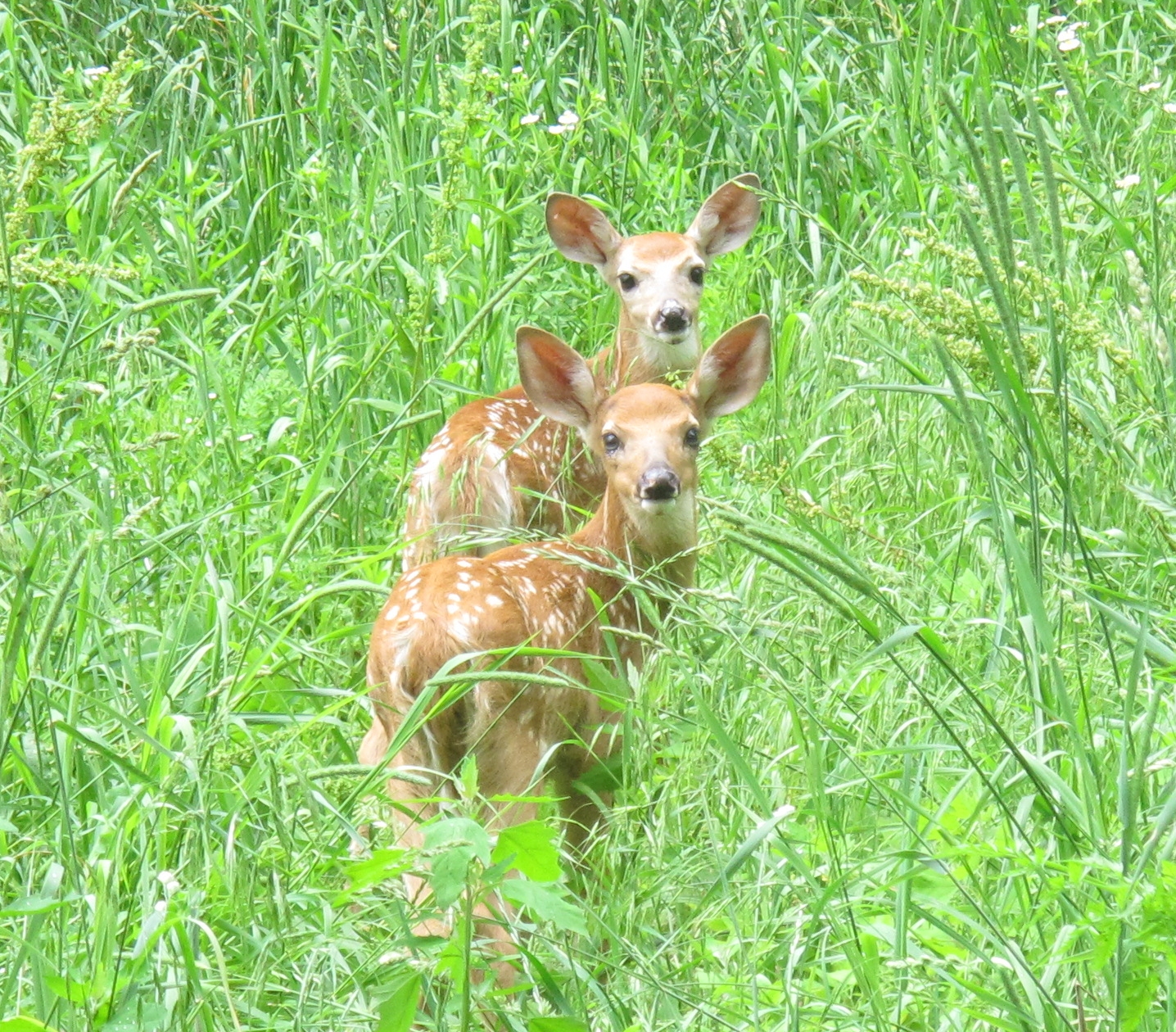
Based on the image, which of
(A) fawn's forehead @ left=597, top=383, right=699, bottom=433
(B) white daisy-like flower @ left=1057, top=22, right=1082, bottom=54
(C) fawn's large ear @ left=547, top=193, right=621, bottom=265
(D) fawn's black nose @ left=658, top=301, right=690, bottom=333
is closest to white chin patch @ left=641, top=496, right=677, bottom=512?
(A) fawn's forehead @ left=597, top=383, right=699, bottom=433

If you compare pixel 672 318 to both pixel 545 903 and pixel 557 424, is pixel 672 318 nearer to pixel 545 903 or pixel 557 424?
pixel 557 424

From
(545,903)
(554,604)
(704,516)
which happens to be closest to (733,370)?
(554,604)

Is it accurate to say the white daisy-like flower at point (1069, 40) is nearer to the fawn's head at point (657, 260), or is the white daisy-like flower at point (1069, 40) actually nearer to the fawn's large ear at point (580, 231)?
the fawn's head at point (657, 260)

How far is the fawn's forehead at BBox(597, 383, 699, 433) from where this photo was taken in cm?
446

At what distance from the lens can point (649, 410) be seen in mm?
4496

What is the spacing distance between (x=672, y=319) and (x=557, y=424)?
658 mm

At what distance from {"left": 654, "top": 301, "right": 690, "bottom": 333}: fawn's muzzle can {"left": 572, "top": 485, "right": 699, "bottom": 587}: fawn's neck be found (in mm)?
1497

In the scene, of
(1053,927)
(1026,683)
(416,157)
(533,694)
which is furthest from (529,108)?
(1053,927)

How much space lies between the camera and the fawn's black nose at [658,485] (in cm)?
427

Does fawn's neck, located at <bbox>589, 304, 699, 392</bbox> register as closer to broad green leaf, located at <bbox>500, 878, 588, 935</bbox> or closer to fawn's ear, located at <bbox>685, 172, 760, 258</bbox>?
fawn's ear, located at <bbox>685, 172, 760, 258</bbox>

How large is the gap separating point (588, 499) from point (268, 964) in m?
2.90

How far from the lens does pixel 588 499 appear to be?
18.2 feet

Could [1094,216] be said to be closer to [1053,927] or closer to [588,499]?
[588,499]

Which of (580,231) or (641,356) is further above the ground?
(580,231)
